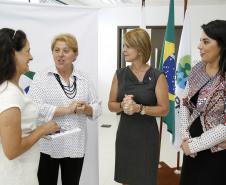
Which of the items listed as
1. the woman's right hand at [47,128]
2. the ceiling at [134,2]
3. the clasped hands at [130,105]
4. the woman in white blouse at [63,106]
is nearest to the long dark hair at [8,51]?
the woman's right hand at [47,128]

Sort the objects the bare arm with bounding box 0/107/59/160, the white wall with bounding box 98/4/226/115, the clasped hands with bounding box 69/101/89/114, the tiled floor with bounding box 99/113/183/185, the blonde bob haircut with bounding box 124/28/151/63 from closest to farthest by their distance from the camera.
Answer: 1. the bare arm with bounding box 0/107/59/160
2. the clasped hands with bounding box 69/101/89/114
3. the blonde bob haircut with bounding box 124/28/151/63
4. the tiled floor with bounding box 99/113/183/185
5. the white wall with bounding box 98/4/226/115

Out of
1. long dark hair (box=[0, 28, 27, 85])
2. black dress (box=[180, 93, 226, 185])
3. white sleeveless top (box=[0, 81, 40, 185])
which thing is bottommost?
black dress (box=[180, 93, 226, 185])

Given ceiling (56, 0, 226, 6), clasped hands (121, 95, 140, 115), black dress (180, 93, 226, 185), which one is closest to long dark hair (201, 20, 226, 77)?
black dress (180, 93, 226, 185)

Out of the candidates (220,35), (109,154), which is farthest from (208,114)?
(109,154)

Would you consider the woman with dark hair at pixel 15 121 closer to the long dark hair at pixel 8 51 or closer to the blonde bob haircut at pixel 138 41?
the long dark hair at pixel 8 51

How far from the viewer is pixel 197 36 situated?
257 inches

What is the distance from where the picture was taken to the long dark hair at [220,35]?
1582 mm

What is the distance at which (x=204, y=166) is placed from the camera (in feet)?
5.48

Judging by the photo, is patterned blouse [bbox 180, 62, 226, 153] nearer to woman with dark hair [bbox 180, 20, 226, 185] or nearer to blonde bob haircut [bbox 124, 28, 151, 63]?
woman with dark hair [bbox 180, 20, 226, 185]

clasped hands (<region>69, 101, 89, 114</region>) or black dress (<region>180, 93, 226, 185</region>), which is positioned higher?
clasped hands (<region>69, 101, 89, 114</region>)

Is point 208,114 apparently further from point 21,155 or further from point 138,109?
point 21,155

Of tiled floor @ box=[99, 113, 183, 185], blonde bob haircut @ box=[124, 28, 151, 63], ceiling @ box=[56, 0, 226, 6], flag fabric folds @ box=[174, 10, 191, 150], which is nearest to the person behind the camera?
blonde bob haircut @ box=[124, 28, 151, 63]

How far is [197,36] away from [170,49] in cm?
383

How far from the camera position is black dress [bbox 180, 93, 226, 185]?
5.35ft
